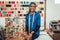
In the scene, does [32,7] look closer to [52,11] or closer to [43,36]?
[52,11]

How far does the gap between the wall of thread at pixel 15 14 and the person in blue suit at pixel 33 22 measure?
0.04m

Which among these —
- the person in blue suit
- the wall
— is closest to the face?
the person in blue suit

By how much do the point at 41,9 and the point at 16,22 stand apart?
30 cm

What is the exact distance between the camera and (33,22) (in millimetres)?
1451

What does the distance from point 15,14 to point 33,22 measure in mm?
212

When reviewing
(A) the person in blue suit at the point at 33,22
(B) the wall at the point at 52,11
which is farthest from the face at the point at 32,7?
(B) the wall at the point at 52,11

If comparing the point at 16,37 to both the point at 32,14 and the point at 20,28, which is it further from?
the point at 32,14

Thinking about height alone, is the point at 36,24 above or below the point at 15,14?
below

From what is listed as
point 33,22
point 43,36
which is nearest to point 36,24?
point 33,22

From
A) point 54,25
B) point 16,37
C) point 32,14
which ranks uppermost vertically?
point 32,14

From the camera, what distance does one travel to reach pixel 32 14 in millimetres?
1448

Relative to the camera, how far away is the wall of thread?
4.64ft

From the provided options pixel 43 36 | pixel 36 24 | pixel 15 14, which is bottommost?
pixel 43 36

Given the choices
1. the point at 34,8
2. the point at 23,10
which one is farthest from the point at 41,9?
the point at 23,10
